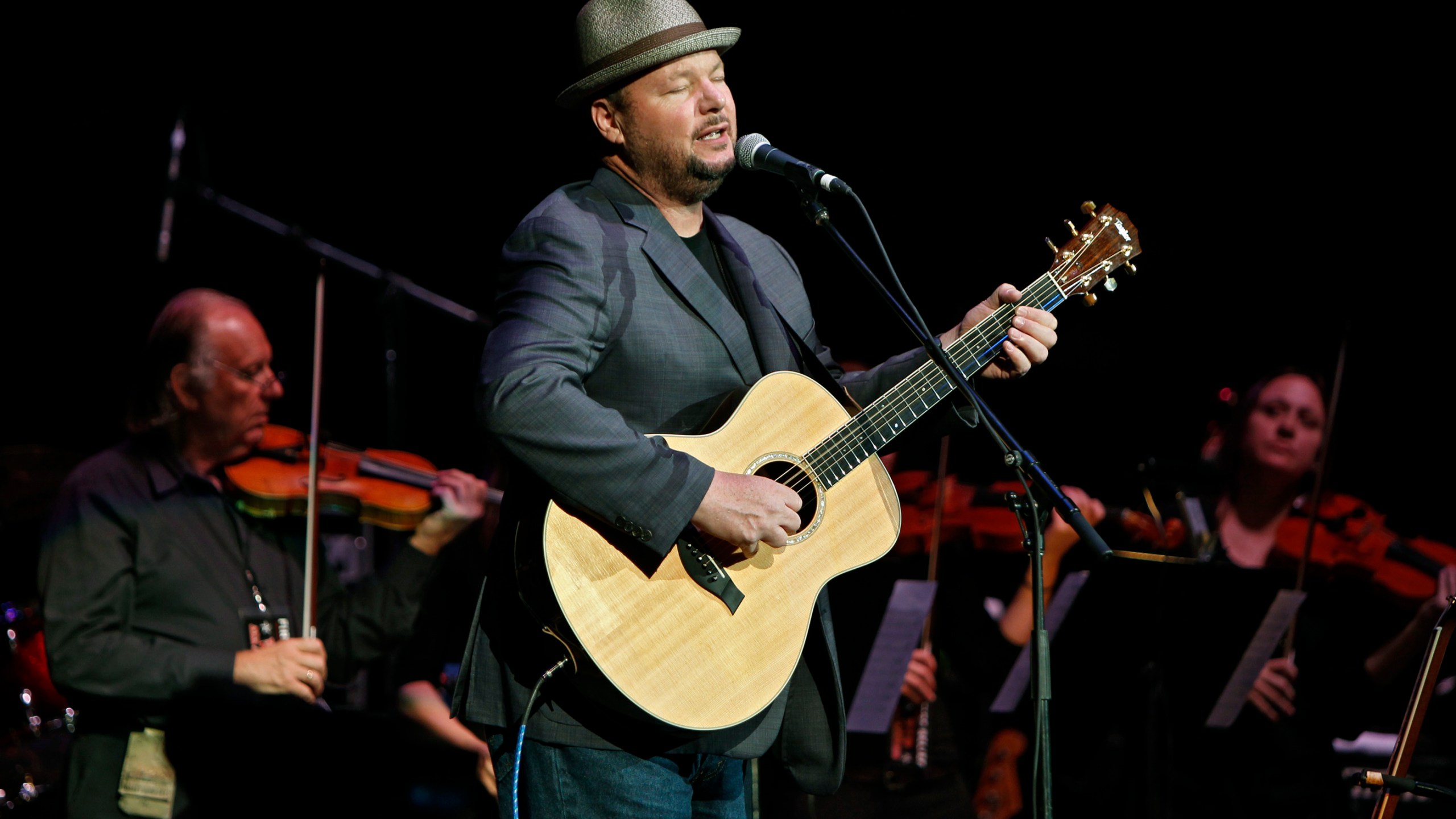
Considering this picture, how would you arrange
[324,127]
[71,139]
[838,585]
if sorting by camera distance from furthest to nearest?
1. [324,127]
2. [71,139]
3. [838,585]

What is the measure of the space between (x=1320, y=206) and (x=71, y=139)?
18.5ft

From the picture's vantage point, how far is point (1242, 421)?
5148 mm

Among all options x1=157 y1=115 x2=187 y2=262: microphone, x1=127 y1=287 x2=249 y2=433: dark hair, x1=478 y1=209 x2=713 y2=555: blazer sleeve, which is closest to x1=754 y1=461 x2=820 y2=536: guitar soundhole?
x1=478 y1=209 x2=713 y2=555: blazer sleeve

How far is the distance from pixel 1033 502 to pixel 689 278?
80cm

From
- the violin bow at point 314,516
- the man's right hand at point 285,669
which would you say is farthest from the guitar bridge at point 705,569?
the violin bow at point 314,516

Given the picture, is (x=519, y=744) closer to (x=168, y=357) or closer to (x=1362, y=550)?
(x=168, y=357)

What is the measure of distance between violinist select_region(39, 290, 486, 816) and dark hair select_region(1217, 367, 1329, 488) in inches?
131

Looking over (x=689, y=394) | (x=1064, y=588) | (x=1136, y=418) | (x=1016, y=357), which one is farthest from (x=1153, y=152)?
(x=689, y=394)

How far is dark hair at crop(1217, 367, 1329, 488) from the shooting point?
5105mm

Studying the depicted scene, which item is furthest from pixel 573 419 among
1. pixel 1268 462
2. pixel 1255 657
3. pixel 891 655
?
pixel 1268 462

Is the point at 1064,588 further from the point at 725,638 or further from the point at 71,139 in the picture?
the point at 71,139

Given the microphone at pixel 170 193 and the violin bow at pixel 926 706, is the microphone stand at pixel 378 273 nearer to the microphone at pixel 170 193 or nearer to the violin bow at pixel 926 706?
the microphone at pixel 170 193

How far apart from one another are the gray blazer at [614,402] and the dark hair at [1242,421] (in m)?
3.03

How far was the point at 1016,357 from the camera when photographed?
250 cm
